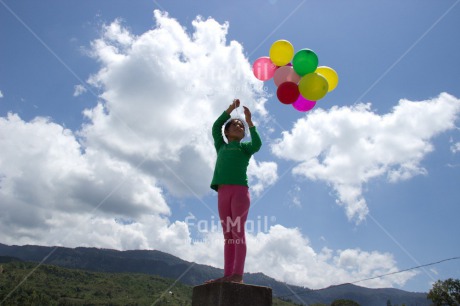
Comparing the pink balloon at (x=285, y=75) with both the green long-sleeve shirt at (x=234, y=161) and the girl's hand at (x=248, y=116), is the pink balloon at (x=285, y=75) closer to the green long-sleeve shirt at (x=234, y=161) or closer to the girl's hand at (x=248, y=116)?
the girl's hand at (x=248, y=116)

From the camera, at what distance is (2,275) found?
5566 inches

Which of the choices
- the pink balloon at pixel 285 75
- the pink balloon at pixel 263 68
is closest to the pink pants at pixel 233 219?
the pink balloon at pixel 285 75

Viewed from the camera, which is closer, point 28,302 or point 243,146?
point 243,146

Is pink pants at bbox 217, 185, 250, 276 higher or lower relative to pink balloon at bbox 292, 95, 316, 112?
lower

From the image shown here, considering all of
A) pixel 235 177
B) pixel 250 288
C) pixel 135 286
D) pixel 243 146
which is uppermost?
pixel 135 286

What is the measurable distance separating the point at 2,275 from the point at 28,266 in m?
24.9

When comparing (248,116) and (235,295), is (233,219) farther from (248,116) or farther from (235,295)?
(248,116)

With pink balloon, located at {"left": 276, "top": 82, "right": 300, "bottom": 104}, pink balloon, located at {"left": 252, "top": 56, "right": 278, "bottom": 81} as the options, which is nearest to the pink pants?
pink balloon, located at {"left": 276, "top": 82, "right": 300, "bottom": 104}

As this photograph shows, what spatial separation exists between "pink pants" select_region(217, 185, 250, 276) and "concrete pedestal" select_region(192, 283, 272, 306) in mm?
482

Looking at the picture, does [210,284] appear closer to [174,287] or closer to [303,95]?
[303,95]

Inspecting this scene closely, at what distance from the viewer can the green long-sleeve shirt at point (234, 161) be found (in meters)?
4.55

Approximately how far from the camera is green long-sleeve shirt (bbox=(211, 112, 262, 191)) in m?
4.55

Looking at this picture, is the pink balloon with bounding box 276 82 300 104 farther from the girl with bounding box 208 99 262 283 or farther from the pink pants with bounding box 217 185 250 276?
the pink pants with bounding box 217 185 250 276

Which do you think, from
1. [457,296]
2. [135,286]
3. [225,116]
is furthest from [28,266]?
[225,116]
